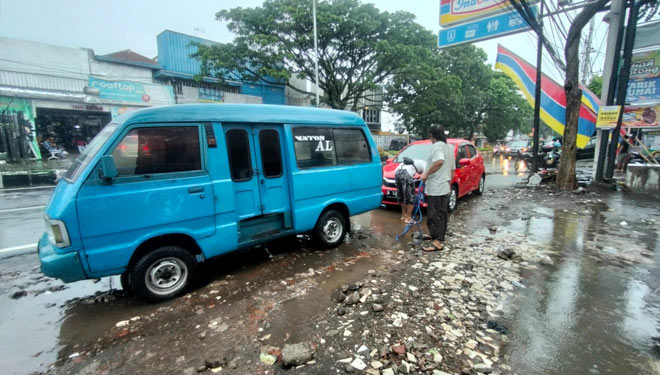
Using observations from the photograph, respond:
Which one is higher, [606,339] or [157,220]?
[157,220]

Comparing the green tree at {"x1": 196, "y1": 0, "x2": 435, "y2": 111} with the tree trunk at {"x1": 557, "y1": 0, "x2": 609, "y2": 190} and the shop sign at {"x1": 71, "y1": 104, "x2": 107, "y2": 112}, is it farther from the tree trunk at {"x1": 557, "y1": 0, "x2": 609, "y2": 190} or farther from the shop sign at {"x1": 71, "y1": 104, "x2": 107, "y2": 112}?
the tree trunk at {"x1": 557, "y1": 0, "x2": 609, "y2": 190}

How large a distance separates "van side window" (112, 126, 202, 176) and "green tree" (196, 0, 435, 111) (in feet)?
40.8

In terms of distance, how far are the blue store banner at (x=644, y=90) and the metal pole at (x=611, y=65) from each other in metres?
2.65

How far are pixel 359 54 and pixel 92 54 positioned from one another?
15089 mm

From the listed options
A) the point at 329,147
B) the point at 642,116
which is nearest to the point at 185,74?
the point at 329,147

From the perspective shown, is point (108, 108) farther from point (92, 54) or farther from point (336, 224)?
point (336, 224)

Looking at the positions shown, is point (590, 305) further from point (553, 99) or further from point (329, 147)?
point (553, 99)

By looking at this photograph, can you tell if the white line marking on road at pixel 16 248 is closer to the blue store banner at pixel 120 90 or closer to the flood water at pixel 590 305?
the flood water at pixel 590 305

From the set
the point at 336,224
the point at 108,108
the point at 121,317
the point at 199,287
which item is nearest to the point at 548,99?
the point at 336,224

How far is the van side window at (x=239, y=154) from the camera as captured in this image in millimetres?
3916

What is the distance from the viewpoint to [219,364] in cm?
244

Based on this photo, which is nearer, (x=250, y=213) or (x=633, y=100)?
(x=250, y=213)

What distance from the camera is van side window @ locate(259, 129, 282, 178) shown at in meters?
4.21

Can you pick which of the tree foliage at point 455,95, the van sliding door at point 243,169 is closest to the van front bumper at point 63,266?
the van sliding door at point 243,169
